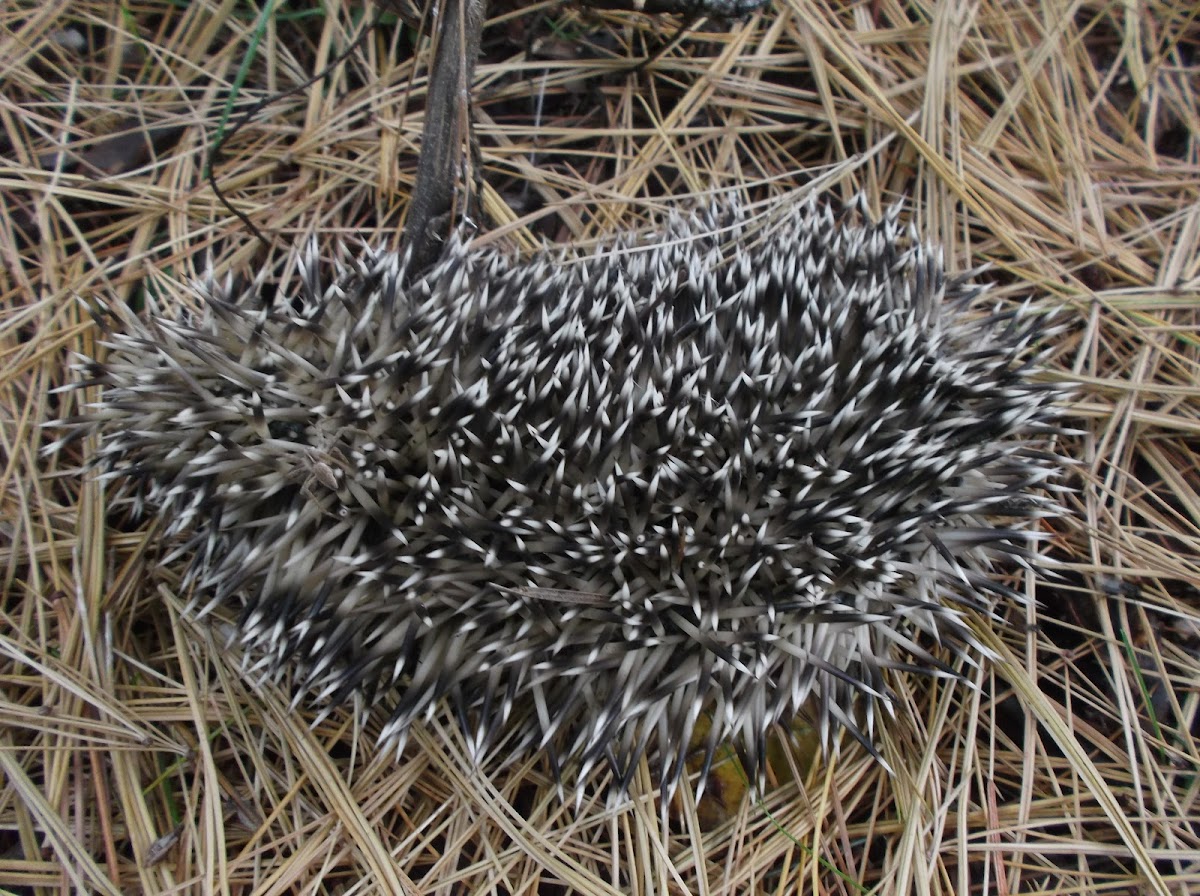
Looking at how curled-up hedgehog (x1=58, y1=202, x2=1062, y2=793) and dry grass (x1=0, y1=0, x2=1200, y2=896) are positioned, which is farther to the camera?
dry grass (x1=0, y1=0, x2=1200, y2=896)

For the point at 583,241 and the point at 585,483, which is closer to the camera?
the point at 585,483

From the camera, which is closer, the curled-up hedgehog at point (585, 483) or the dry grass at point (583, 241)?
the curled-up hedgehog at point (585, 483)

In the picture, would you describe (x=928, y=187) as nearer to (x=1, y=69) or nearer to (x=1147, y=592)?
(x=1147, y=592)

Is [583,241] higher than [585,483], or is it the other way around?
[583,241]

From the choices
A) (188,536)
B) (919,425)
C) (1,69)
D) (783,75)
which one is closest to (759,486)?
(919,425)
